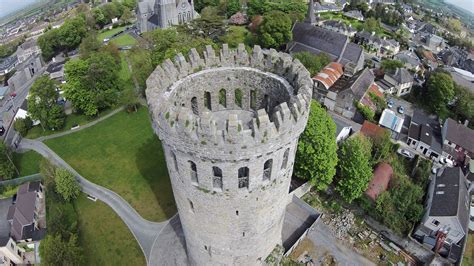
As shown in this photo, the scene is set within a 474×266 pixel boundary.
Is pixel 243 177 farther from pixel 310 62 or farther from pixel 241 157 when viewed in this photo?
pixel 310 62

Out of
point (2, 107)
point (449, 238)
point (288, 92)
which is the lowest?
point (2, 107)

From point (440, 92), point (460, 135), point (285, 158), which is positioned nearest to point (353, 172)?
point (285, 158)

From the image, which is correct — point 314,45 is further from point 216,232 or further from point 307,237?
point 216,232

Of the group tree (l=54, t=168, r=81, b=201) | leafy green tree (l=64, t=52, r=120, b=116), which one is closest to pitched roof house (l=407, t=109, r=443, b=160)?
tree (l=54, t=168, r=81, b=201)

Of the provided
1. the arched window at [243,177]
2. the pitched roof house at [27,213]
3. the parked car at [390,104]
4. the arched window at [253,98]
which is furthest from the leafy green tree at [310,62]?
the pitched roof house at [27,213]

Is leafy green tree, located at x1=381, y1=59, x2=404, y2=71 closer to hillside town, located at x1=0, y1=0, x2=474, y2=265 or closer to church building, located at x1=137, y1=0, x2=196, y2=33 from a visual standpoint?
hillside town, located at x1=0, y1=0, x2=474, y2=265

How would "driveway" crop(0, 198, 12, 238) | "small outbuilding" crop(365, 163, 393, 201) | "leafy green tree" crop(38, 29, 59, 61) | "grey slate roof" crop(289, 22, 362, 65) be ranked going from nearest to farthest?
"driveway" crop(0, 198, 12, 238)
"small outbuilding" crop(365, 163, 393, 201)
"grey slate roof" crop(289, 22, 362, 65)
"leafy green tree" crop(38, 29, 59, 61)

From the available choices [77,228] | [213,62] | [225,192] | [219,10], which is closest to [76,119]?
[77,228]

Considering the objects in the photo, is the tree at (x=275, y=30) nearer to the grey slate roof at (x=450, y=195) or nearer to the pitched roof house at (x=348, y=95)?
the pitched roof house at (x=348, y=95)
